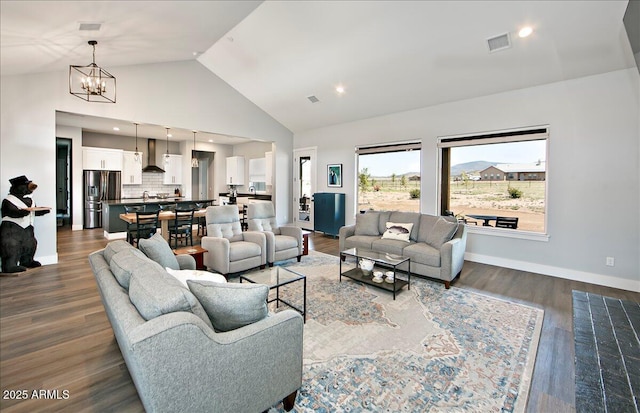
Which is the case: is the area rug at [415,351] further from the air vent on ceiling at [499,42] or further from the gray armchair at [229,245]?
the air vent on ceiling at [499,42]

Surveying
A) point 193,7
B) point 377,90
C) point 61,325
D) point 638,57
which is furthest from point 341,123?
point 61,325

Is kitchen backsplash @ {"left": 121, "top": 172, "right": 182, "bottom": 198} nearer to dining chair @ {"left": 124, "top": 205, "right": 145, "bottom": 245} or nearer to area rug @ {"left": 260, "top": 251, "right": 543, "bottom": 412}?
dining chair @ {"left": 124, "top": 205, "right": 145, "bottom": 245}

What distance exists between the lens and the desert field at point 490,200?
4.73 metres

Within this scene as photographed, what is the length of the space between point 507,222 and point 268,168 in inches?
257

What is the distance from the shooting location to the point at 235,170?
1027 cm

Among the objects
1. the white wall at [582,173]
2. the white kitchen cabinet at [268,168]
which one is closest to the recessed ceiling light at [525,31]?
the white wall at [582,173]

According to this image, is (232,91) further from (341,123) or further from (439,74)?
(439,74)

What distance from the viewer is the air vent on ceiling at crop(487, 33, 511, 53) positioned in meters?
3.79

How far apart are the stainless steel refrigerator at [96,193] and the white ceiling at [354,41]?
167 inches

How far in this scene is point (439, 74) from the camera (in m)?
4.77

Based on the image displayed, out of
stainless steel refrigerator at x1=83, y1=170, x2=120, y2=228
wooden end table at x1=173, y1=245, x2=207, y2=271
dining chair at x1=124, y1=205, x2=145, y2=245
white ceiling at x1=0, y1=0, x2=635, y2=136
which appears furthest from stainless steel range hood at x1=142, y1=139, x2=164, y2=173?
wooden end table at x1=173, y1=245, x2=207, y2=271

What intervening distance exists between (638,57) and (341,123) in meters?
5.32

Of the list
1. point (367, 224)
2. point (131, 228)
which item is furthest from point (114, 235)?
point (367, 224)

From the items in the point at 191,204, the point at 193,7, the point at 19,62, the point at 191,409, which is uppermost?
the point at 193,7
